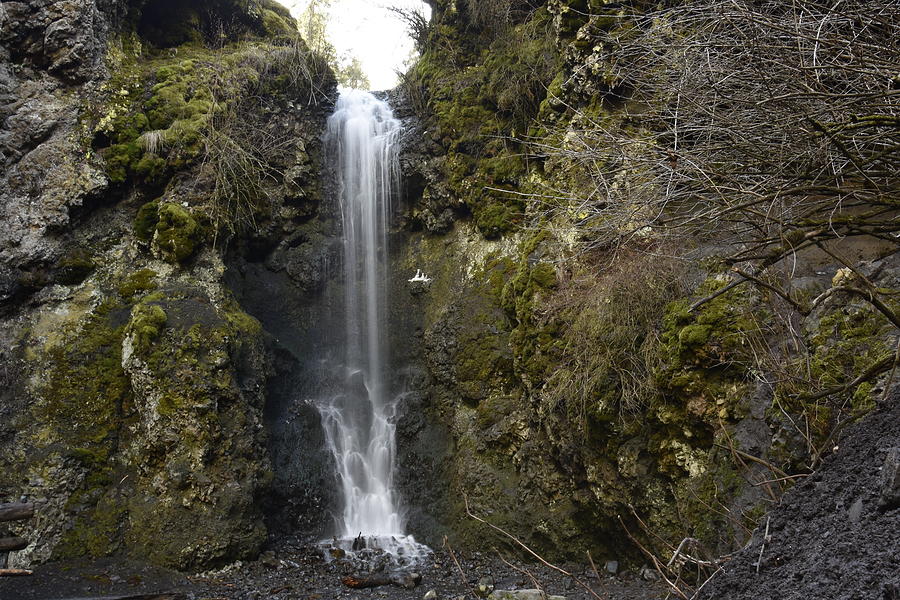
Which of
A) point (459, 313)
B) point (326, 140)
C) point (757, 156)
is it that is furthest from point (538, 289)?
point (326, 140)

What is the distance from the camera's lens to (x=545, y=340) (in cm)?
797

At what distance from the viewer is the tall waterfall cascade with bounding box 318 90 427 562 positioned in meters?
9.30

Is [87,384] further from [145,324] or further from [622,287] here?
[622,287]

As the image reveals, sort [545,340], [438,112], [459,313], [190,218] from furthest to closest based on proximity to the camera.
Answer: [438,112] < [459,313] < [190,218] < [545,340]

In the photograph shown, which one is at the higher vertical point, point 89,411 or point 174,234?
point 174,234

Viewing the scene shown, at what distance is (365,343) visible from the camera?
11.4m

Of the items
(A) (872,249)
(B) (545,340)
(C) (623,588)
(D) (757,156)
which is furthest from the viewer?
(B) (545,340)

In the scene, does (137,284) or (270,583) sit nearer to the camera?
(270,583)

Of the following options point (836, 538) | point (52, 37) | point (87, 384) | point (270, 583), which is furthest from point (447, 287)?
point (836, 538)

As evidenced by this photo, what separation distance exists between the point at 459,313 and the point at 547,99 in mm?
3989

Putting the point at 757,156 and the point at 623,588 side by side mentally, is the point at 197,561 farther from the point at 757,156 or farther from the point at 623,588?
the point at 757,156

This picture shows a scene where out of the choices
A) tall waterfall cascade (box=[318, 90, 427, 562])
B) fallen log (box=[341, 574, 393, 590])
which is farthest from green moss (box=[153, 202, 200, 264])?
fallen log (box=[341, 574, 393, 590])

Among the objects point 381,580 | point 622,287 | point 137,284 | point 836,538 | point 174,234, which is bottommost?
point 381,580

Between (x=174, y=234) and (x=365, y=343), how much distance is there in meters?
4.02
